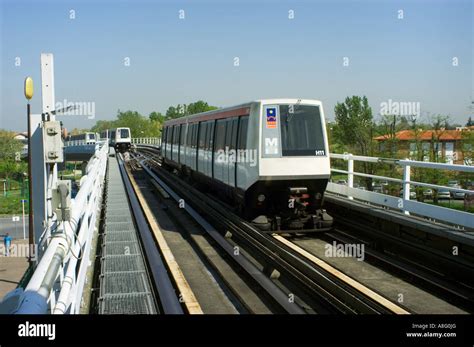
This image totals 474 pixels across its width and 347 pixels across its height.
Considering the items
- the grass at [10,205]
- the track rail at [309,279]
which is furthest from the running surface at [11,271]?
the track rail at [309,279]

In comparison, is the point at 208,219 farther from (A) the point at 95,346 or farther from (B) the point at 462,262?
(A) the point at 95,346

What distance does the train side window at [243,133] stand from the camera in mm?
11742

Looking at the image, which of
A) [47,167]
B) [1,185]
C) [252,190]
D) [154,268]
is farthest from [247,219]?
[1,185]

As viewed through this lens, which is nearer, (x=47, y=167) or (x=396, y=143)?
(x=47, y=167)

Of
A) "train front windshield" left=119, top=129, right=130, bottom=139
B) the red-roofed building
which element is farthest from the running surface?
the red-roofed building

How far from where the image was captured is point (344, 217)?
39.8 feet

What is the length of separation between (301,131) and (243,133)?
155cm

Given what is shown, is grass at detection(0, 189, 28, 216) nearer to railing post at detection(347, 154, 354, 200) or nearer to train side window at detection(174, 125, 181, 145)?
train side window at detection(174, 125, 181, 145)

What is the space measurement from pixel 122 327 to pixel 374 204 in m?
Answer: 9.78

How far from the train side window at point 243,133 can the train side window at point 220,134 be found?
1.75 m

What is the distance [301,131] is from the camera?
441 inches

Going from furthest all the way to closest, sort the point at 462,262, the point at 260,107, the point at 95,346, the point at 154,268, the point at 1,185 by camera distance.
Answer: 1. the point at 1,185
2. the point at 260,107
3. the point at 154,268
4. the point at 462,262
5. the point at 95,346

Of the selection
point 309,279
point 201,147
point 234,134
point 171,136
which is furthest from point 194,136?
point 309,279

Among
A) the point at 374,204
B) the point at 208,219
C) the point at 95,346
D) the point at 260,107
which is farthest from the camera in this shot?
the point at 208,219
